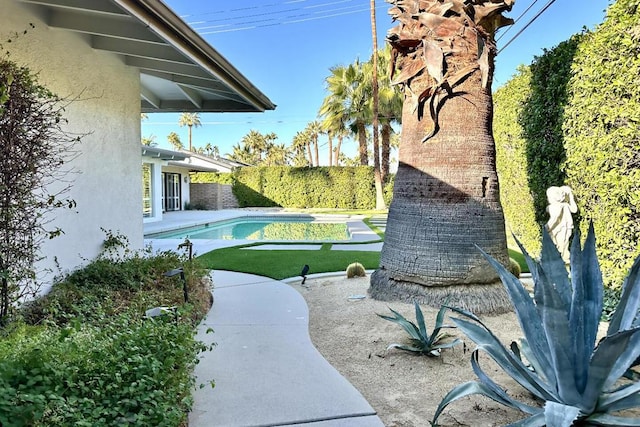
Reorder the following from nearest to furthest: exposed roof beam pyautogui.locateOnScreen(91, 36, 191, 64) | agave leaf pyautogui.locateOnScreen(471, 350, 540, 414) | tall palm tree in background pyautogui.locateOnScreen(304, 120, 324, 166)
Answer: agave leaf pyautogui.locateOnScreen(471, 350, 540, 414) < exposed roof beam pyautogui.locateOnScreen(91, 36, 191, 64) < tall palm tree in background pyautogui.locateOnScreen(304, 120, 324, 166)

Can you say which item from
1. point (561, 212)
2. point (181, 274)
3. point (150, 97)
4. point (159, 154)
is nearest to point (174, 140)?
point (159, 154)

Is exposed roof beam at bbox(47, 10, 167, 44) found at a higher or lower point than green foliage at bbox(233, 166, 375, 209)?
higher

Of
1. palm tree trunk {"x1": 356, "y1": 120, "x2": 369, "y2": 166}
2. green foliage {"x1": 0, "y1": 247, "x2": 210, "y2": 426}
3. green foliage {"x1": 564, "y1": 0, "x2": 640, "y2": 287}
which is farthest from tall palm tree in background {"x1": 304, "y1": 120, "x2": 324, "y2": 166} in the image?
green foliage {"x1": 0, "y1": 247, "x2": 210, "y2": 426}

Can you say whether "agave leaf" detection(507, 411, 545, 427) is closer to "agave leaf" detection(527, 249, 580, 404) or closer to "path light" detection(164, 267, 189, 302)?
"agave leaf" detection(527, 249, 580, 404)

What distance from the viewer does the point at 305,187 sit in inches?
1177

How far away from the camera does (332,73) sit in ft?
91.5

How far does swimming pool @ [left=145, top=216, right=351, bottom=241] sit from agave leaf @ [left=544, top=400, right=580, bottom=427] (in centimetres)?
1261

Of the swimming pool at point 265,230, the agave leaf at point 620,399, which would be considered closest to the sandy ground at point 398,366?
the agave leaf at point 620,399

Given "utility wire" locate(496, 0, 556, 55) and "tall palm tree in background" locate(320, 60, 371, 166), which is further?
"tall palm tree in background" locate(320, 60, 371, 166)

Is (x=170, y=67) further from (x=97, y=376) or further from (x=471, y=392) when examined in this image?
(x=471, y=392)

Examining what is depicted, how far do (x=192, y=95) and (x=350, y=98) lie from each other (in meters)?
20.3

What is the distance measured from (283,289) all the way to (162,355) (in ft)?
13.5

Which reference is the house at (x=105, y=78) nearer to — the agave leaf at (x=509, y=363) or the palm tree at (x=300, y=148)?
the agave leaf at (x=509, y=363)

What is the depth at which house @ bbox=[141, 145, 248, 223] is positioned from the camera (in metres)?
20.2
